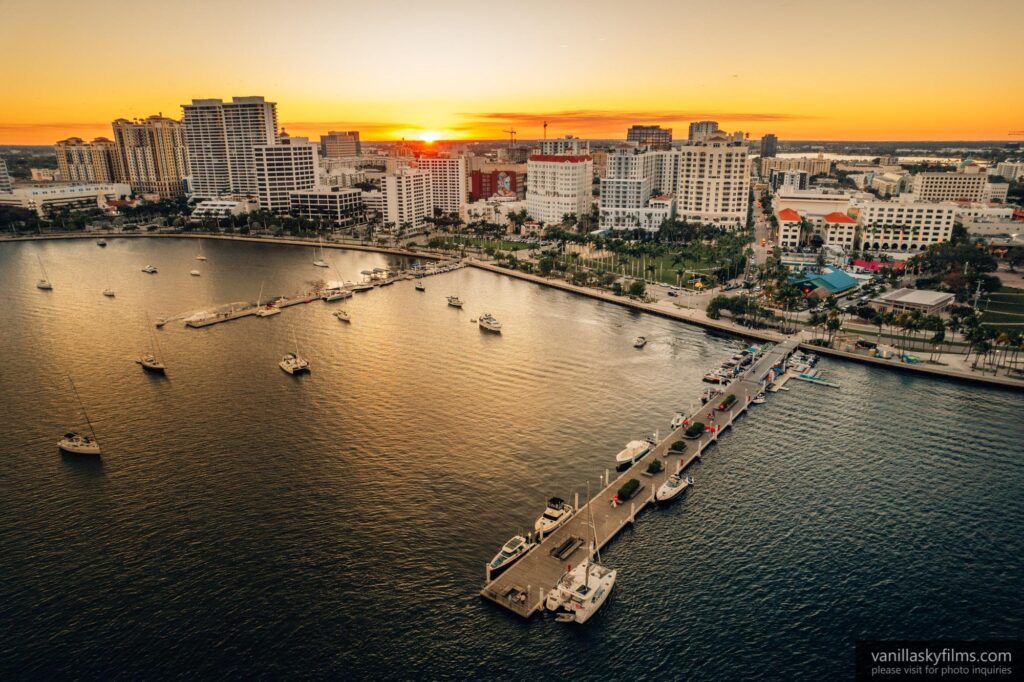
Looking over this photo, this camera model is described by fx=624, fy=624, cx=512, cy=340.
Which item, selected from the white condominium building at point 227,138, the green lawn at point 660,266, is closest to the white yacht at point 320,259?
the green lawn at point 660,266

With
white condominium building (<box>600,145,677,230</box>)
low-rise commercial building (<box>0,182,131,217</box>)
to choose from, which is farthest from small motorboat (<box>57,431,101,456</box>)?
low-rise commercial building (<box>0,182,131,217</box>)

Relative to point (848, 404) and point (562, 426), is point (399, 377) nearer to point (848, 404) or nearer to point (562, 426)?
point (562, 426)

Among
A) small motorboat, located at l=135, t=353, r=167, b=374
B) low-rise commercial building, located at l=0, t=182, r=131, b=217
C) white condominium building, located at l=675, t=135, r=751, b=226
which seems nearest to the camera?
small motorboat, located at l=135, t=353, r=167, b=374

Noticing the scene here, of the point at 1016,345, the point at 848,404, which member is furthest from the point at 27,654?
the point at 1016,345

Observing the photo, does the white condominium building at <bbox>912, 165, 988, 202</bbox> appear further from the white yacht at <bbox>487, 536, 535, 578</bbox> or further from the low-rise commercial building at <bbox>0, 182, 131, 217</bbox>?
the low-rise commercial building at <bbox>0, 182, 131, 217</bbox>

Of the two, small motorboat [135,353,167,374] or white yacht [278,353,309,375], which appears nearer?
white yacht [278,353,309,375]

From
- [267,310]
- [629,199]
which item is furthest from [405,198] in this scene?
[267,310]

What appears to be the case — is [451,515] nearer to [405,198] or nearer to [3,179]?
[405,198]

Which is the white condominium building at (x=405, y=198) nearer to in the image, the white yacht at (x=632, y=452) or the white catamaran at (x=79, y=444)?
the white catamaran at (x=79, y=444)
